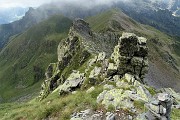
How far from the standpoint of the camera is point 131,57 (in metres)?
51.8

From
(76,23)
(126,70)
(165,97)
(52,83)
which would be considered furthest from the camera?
(76,23)

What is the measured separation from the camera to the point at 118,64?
50.1 metres

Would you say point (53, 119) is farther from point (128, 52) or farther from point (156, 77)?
point (156, 77)

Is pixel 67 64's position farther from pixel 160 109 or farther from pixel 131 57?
pixel 160 109

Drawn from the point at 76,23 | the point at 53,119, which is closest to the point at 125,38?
the point at 53,119

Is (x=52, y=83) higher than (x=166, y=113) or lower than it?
lower

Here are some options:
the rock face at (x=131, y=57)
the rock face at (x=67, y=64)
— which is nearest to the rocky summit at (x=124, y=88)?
the rock face at (x=131, y=57)

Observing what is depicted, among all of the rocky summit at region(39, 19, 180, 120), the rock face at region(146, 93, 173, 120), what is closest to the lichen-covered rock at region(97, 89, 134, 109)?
the rocky summit at region(39, 19, 180, 120)

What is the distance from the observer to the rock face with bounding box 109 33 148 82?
1975 inches

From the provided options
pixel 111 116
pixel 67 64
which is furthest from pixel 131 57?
pixel 67 64

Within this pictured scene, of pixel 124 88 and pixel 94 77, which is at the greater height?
pixel 124 88

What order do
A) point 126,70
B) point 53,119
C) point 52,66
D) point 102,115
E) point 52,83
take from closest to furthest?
point 102,115
point 53,119
point 126,70
point 52,83
point 52,66

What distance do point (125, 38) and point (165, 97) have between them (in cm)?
2570

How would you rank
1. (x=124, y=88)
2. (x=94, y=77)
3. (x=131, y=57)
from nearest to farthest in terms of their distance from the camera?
1. (x=124, y=88)
2. (x=94, y=77)
3. (x=131, y=57)
